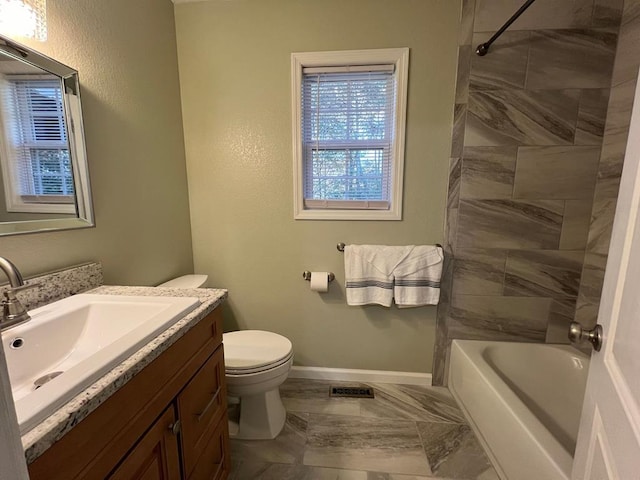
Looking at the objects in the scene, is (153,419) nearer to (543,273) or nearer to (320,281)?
(320,281)

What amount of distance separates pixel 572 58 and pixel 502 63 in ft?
1.18

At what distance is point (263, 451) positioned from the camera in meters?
1.44

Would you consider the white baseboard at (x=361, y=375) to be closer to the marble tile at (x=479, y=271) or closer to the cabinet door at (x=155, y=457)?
the marble tile at (x=479, y=271)

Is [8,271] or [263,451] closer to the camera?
[8,271]

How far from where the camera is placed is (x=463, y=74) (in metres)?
1.62

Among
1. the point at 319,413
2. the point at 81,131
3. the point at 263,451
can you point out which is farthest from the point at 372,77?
the point at 263,451

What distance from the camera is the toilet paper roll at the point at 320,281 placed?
181 cm

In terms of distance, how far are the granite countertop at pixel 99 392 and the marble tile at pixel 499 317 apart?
1565 millimetres

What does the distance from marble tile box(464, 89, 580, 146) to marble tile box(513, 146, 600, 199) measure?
6 cm

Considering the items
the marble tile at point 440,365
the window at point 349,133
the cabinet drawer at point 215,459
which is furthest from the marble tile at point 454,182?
the cabinet drawer at point 215,459

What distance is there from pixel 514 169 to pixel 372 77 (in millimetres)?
995

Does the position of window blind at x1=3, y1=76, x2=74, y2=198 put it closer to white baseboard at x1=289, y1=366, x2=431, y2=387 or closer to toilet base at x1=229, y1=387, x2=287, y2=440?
toilet base at x1=229, y1=387, x2=287, y2=440

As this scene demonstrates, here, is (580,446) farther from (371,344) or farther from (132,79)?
(132,79)

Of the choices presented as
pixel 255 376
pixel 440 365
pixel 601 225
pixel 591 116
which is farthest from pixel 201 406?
pixel 591 116
